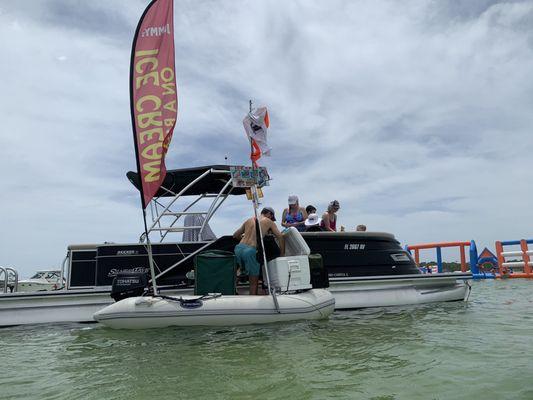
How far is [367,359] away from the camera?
3887 mm

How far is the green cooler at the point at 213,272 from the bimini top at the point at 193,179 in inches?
59.8

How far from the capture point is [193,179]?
317 inches

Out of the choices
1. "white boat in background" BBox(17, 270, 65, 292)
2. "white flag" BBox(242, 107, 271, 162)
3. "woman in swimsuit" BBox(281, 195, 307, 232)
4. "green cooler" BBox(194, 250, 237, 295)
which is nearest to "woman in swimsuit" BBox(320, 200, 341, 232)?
"woman in swimsuit" BBox(281, 195, 307, 232)

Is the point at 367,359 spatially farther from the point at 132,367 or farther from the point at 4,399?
the point at 4,399

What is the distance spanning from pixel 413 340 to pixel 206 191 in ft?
16.5

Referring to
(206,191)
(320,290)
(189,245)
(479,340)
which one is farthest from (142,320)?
(479,340)

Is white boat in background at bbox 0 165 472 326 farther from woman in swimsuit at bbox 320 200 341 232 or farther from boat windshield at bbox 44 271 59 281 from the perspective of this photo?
boat windshield at bbox 44 271 59 281

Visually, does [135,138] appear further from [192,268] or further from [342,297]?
[342,297]

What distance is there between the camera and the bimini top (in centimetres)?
788

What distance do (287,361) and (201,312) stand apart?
235 cm

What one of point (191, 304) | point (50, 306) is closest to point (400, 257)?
point (191, 304)

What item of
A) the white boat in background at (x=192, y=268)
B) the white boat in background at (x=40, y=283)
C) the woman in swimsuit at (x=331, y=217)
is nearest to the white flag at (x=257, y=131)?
the white boat in background at (x=192, y=268)

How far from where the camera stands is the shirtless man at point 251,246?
273 inches

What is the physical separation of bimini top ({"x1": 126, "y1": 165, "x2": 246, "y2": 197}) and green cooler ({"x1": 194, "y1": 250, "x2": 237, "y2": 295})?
4.99ft
